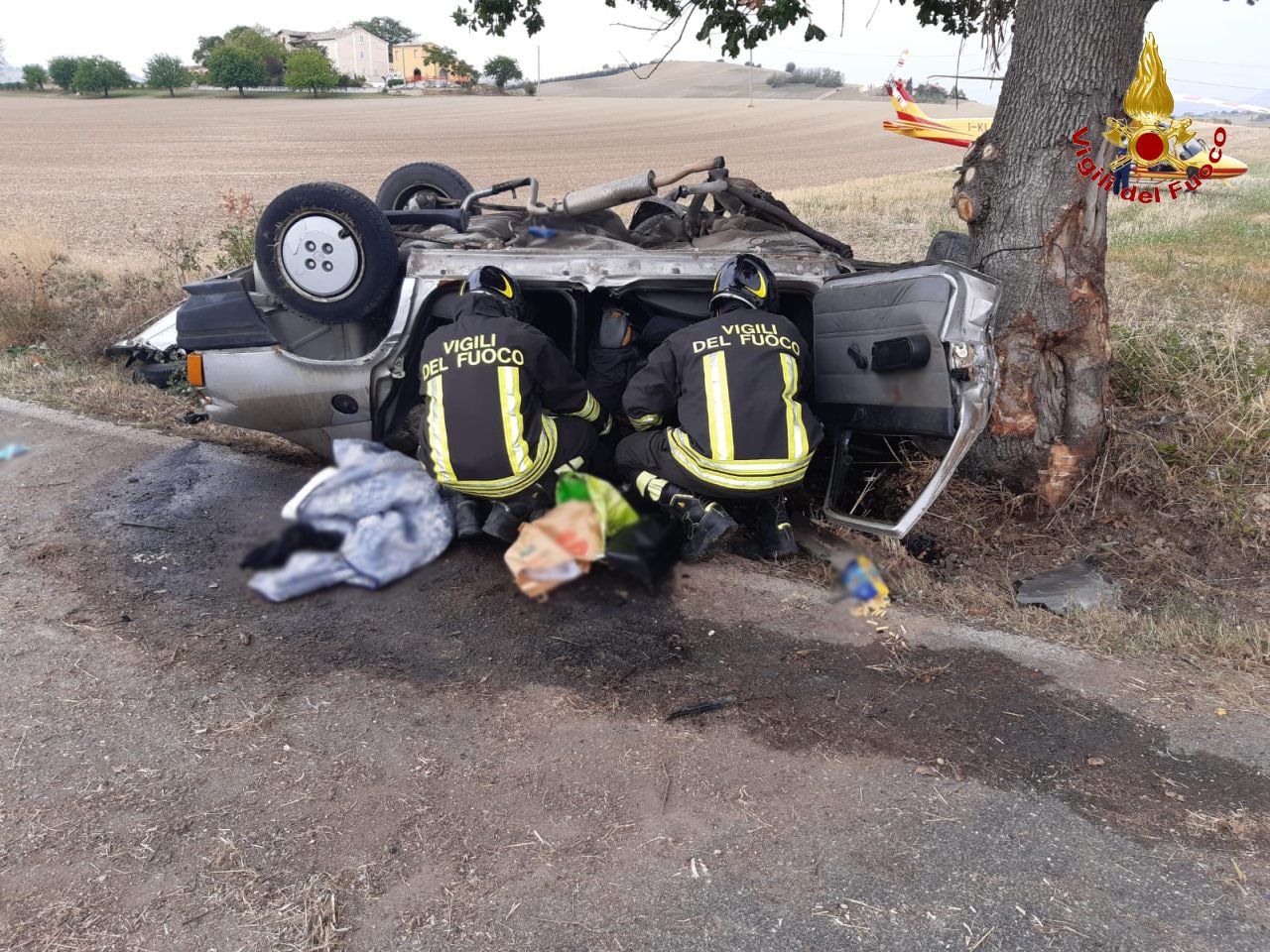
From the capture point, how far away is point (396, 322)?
445 centimetres

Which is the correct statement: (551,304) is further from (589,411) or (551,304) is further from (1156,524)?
(1156,524)

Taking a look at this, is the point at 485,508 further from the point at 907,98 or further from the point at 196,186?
the point at 907,98

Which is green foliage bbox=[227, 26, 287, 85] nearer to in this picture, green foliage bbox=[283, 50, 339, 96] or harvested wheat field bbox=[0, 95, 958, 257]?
harvested wheat field bbox=[0, 95, 958, 257]

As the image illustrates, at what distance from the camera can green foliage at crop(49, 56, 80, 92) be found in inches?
1416

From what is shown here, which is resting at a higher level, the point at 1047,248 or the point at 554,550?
the point at 1047,248

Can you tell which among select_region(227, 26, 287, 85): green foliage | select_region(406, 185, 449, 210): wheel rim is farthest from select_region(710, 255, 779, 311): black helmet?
select_region(227, 26, 287, 85): green foliage

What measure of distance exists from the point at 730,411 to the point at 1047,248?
1.85 m

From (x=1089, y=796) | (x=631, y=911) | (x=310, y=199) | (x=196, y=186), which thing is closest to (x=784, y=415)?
(x=1089, y=796)

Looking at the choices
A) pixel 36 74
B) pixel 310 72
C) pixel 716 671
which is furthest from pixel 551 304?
pixel 36 74

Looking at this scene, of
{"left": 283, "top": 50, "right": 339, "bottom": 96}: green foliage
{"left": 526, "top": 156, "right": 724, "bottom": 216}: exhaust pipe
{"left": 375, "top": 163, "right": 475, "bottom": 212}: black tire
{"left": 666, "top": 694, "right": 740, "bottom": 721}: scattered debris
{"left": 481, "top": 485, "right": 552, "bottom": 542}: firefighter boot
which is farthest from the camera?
{"left": 283, "top": 50, "right": 339, "bottom": 96}: green foliage

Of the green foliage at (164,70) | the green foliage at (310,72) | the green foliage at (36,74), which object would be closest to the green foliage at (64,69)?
the green foliage at (36,74)

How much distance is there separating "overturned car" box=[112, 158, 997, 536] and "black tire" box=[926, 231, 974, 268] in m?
0.01

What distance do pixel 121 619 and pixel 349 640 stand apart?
3.13 ft

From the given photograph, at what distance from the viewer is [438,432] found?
12.6 ft
